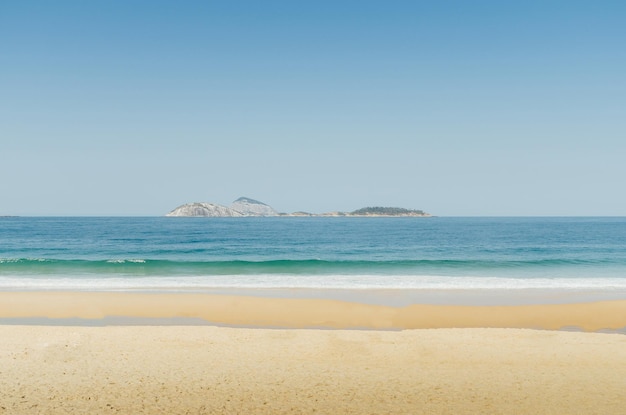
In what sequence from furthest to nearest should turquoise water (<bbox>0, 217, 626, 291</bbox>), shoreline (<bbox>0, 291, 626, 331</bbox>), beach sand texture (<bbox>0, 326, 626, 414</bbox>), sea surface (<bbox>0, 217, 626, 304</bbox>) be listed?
turquoise water (<bbox>0, 217, 626, 291</bbox>) < sea surface (<bbox>0, 217, 626, 304</bbox>) < shoreline (<bbox>0, 291, 626, 331</bbox>) < beach sand texture (<bbox>0, 326, 626, 414</bbox>)

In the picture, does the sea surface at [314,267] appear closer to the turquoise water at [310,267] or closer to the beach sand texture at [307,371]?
the turquoise water at [310,267]

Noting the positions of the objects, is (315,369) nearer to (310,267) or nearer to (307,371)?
(307,371)

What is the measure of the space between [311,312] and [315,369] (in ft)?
22.7

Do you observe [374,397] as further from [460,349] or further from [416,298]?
[416,298]

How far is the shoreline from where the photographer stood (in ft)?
47.6

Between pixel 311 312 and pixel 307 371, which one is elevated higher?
pixel 307 371

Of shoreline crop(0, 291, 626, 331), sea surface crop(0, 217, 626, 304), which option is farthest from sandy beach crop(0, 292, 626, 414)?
sea surface crop(0, 217, 626, 304)

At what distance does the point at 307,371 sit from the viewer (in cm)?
922

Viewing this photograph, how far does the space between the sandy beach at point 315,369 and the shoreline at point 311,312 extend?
0.17 meters

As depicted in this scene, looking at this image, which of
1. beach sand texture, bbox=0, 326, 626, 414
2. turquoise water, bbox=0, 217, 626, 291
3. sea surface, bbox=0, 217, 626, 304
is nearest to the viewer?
beach sand texture, bbox=0, 326, 626, 414

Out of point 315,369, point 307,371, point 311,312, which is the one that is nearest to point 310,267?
point 311,312

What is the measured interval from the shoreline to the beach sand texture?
6.83 ft

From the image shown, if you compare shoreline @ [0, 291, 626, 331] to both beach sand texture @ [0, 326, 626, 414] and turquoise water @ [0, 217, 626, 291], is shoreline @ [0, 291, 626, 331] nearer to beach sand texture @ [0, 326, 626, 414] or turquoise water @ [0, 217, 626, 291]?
beach sand texture @ [0, 326, 626, 414]

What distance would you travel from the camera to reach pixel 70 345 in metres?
10.9
